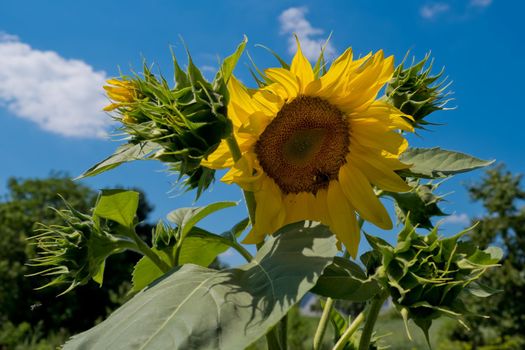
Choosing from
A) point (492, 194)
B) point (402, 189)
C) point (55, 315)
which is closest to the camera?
point (402, 189)

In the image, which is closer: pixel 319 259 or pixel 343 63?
pixel 319 259

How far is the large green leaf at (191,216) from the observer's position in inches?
52.5

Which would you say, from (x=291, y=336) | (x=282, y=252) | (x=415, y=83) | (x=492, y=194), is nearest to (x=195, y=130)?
(x=282, y=252)

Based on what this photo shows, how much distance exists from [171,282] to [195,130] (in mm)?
253

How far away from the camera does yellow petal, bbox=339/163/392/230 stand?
132 centimetres

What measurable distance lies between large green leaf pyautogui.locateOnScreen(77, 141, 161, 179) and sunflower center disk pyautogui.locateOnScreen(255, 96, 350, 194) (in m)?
0.24

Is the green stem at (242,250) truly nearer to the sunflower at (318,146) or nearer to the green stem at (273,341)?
the sunflower at (318,146)

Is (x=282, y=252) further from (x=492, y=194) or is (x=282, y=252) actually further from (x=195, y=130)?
(x=492, y=194)

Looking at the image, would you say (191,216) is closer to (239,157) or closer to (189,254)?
(189,254)

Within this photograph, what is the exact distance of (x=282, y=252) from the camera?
1.06m

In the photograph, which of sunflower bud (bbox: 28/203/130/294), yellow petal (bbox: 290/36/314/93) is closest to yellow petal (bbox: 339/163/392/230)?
yellow petal (bbox: 290/36/314/93)

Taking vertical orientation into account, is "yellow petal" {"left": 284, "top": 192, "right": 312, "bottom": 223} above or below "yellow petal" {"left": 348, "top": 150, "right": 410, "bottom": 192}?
below

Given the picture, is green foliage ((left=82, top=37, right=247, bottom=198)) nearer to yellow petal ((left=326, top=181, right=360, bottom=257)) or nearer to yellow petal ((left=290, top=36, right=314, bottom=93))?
yellow petal ((left=290, top=36, right=314, bottom=93))

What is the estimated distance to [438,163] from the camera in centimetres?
136
